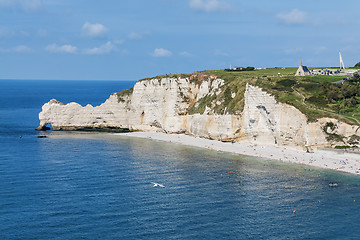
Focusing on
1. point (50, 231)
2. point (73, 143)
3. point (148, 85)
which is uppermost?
point (148, 85)

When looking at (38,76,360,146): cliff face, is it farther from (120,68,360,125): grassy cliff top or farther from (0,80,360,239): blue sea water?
(0,80,360,239): blue sea water

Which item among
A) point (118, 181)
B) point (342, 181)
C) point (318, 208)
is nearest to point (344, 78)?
point (342, 181)

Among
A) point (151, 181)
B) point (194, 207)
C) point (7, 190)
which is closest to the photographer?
point (194, 207)

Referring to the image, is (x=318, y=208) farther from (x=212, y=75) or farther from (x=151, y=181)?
(x=212, y=75)

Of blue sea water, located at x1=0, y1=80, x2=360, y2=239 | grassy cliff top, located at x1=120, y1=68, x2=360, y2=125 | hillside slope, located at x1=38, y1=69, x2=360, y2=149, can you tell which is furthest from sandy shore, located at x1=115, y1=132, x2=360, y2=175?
grassy cliff top, located at x1=120, y1=68, x2=360, y2=125

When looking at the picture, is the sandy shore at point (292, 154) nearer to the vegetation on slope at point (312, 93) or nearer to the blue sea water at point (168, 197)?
the blue sea water at point (168, 197)

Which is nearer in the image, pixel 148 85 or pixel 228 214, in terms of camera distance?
pixel 228 214

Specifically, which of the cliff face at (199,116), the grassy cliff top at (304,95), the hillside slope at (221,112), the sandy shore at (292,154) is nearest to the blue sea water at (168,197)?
the sandy shore at (292,154)

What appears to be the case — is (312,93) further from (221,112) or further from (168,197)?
(168,197)
